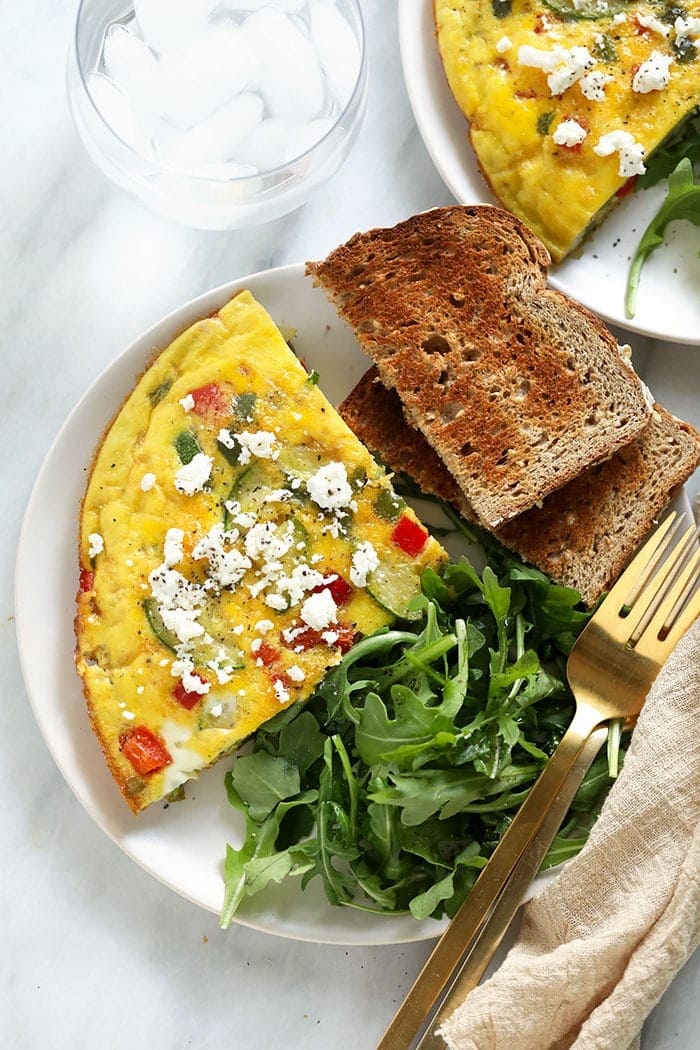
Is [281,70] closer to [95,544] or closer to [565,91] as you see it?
[565,91]

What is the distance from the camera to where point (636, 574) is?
3.47m

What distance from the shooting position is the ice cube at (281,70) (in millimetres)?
3488

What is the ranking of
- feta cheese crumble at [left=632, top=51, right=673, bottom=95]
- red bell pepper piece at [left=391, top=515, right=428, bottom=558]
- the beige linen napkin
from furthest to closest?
feta cheese crumble at [left=632, top=51, right=673, bottom=95], red bell pepper piece at [left=391, top=515, right=428, bottom=558], the beige linen napkin

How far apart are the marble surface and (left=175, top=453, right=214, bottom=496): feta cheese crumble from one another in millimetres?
677

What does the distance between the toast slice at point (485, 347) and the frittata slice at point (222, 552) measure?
0.28m

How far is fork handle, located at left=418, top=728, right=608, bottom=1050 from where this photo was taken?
134 inches

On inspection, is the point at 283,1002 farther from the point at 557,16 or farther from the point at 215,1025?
the point at 557,16

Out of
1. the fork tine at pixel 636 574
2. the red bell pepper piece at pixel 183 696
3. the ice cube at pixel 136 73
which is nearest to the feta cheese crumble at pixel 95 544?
the red bell pepper piece at pixel 183 696

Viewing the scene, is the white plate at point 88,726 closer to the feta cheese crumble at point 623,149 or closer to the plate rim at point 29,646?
the plate rim at point 29,646

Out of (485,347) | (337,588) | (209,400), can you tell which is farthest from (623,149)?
(337,588)

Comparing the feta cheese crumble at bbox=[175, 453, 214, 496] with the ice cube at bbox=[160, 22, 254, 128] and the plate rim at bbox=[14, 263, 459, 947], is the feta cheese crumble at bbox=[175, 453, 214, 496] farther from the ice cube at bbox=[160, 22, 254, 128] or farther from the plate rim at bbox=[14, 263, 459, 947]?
the ice cube at bbox=[160, 22, 254, 128]

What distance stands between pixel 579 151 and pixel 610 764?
1.99 m

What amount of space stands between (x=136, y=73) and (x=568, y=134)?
4.56 feet

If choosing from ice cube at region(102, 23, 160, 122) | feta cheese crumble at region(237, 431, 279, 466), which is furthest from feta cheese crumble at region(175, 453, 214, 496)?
ice cube at region(102, 23, 160, 122)
